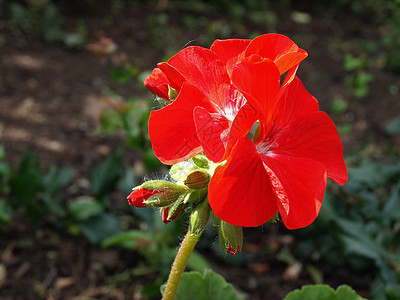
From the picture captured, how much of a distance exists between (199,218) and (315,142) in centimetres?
28

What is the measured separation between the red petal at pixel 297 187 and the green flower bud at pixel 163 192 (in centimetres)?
21

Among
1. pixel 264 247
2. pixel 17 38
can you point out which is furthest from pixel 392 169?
pixel 17 38

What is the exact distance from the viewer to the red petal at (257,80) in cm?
83

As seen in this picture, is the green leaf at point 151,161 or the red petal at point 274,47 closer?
the red petal at point 274,47

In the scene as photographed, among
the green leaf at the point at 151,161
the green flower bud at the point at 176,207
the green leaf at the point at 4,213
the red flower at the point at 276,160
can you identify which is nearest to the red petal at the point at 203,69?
the red flower at the point at 276,160

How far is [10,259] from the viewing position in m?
2.33

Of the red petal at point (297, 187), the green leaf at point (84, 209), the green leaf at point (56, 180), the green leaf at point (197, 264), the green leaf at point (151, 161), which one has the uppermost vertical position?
the red petal at point (297, 187)

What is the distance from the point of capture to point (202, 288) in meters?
1.42

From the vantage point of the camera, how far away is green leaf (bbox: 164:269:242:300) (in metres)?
1.41

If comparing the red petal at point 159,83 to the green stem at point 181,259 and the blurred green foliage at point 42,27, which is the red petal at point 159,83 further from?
the blurred green foliage at point 42,27

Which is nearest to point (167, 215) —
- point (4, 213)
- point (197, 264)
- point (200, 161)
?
point (200, 161)

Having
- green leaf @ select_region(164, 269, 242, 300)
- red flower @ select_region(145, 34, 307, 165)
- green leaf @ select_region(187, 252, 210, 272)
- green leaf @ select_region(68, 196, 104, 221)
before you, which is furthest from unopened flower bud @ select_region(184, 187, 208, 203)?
green leaf @ select_region(68, 196, 104, 221)

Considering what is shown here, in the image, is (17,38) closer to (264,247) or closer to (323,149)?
(264,247)

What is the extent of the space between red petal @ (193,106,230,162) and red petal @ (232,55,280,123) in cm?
8
